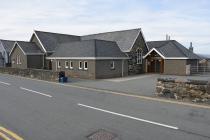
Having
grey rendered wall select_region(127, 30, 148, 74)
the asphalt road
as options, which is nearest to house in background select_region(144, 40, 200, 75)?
grey rendered wall select_region(127, 30, 148, 74)

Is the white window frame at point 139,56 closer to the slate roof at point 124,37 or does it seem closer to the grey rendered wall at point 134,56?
the grey rendered wall at point 134,56

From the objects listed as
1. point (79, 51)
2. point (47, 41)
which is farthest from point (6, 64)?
point (79, 51)

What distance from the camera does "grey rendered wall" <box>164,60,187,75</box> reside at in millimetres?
32606

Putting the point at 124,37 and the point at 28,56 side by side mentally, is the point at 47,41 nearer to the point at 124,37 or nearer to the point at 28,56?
the point at 28,56

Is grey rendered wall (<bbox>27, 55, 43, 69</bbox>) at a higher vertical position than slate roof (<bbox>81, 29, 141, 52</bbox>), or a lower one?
lower

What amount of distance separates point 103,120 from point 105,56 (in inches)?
796

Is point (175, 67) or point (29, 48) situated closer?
point (175, 67)

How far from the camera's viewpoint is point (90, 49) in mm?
28891

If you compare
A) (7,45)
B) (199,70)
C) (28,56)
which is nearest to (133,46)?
(199,70)

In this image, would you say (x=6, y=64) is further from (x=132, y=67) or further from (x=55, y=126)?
(x=55, y=126)

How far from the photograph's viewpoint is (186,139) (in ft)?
22.6

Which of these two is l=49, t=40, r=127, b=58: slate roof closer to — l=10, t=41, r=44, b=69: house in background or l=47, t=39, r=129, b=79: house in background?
l=47, t=39, r=129, b=79: house in background

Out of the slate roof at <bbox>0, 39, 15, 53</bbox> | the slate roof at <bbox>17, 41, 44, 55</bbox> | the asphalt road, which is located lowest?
the asphalt road

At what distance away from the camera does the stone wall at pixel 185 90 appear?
12.7 metres
